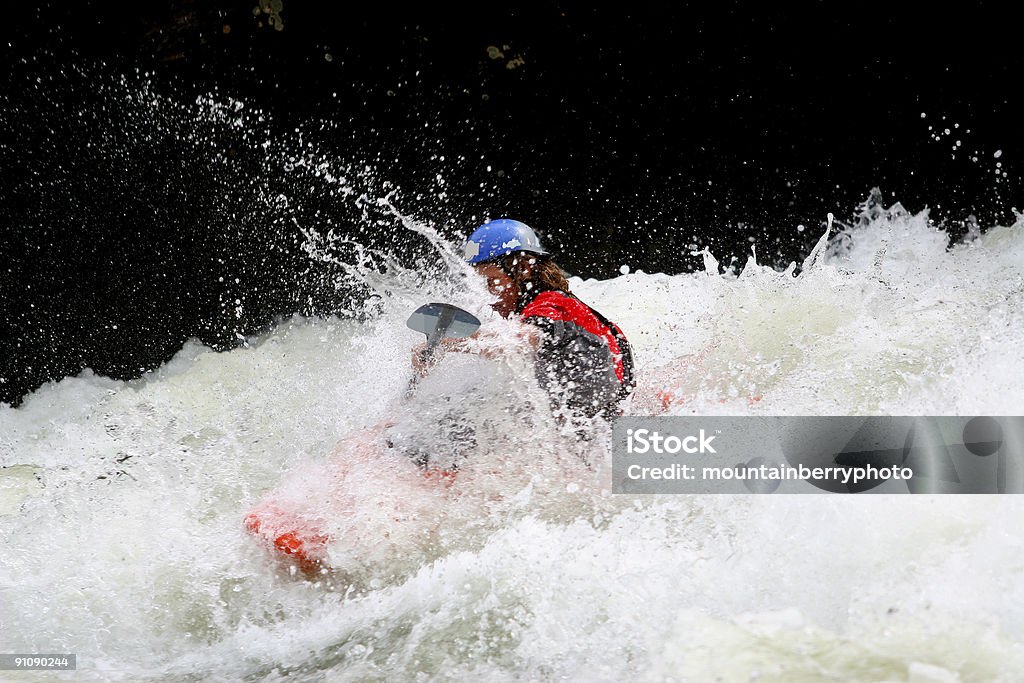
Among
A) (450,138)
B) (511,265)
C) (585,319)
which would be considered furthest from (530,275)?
(450,138)

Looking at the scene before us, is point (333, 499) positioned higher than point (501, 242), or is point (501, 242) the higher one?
point (501, 242)

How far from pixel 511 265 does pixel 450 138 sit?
4.97 meters

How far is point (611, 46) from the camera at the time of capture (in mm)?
7684

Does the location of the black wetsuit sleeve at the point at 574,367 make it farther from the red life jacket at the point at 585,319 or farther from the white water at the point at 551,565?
the white water at the point at 551,565

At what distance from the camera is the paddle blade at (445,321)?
9.65 feet

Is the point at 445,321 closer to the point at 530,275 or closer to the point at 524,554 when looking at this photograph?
the point at 530,275

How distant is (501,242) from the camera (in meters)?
3.17

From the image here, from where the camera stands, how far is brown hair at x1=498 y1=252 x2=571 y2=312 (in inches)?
119

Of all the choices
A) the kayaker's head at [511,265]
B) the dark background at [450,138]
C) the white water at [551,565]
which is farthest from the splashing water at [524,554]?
the dark background at [450,138]

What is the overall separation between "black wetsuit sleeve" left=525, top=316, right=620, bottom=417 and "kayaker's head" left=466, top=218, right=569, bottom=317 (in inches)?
8.7

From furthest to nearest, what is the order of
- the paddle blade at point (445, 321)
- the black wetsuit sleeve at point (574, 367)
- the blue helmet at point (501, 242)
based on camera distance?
the blue helmet at point (501, 242), the paddle blade at point (445, 321), the black wetsuit sleeve at point (574, 367)

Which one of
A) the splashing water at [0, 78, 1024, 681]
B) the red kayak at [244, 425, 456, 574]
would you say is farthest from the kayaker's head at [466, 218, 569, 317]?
the red kayak at [244, 425, 456, 574]

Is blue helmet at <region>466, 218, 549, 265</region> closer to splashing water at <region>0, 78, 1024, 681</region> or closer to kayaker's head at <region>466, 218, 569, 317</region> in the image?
kayaker's head at <region>466, 218, 569, 317</region>

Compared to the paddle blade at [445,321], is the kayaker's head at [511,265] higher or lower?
higher
